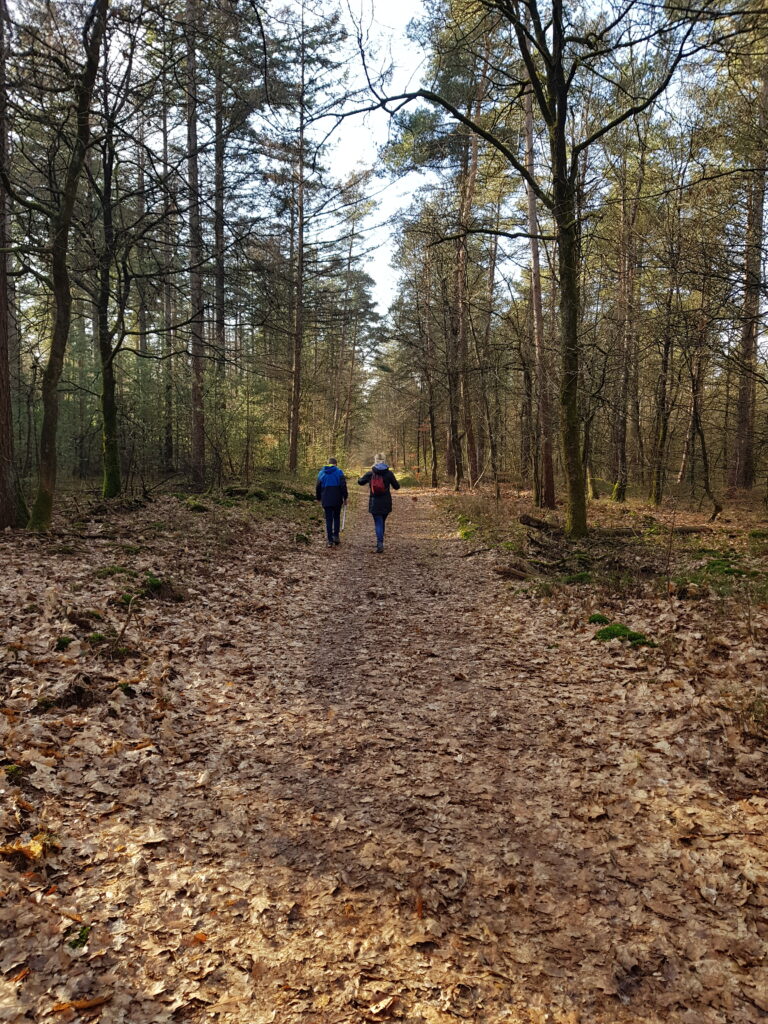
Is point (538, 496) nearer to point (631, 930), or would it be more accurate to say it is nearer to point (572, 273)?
point (572, 273)

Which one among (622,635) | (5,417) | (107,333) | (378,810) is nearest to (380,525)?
(622,635)

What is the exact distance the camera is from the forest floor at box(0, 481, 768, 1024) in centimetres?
246

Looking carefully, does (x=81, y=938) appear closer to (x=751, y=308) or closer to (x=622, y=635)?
(x=622, y=635)

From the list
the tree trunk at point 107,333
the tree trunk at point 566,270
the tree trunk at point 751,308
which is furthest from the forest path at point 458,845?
the tree trunk at point 107,333

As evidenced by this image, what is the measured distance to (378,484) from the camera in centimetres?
1209

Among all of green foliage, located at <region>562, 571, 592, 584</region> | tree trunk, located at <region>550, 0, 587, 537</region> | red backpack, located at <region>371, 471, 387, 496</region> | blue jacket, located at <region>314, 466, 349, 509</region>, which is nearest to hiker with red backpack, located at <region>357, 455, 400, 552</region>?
red backpack, located at <region>371, 471, 387, 496</region>

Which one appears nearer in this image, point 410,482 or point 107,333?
point 107,333

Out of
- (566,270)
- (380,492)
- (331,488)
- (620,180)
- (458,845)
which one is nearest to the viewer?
(458,845)

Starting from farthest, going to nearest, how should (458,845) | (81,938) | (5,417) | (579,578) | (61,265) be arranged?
(5,417)
(61,265)
(579,578)
(458,845)
(81,938)

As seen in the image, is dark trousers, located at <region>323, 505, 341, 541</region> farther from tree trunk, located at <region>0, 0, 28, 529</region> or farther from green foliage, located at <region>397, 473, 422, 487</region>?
green foliage, located at <region>397, 473, 422, 487</region>

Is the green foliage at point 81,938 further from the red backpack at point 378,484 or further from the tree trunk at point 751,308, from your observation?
the red backpack at point 378,484

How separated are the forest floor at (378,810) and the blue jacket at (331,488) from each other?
4.91 meters

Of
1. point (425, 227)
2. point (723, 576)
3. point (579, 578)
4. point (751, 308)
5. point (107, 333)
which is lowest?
point (579, 578)

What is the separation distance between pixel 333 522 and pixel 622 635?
24.8 ft
